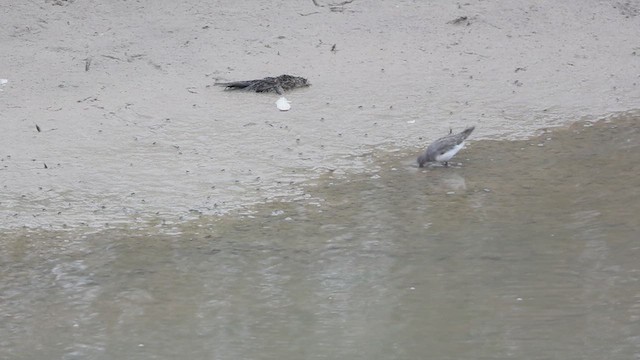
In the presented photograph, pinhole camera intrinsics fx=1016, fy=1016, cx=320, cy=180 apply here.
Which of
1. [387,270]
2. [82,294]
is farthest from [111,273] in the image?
[387,270]

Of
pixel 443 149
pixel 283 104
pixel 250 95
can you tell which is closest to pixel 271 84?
pixel 250 95

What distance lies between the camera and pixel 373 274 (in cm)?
605

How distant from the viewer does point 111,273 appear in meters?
6.37

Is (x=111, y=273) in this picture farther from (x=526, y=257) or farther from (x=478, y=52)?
(x=478, y=52)

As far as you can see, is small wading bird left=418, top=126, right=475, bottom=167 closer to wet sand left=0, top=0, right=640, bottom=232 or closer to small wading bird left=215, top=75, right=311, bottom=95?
wet sand left=0, top=0, right=640, bottom=232

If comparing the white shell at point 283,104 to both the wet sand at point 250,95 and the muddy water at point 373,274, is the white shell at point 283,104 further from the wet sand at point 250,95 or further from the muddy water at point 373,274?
the muddy water at point 373,274

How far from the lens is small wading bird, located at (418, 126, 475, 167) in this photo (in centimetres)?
782

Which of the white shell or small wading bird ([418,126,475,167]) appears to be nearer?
small wading bird ([418,126,475,167])

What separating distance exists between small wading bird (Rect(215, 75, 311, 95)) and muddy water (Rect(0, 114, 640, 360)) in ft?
4.62

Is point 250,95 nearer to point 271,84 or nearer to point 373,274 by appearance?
point 271,84

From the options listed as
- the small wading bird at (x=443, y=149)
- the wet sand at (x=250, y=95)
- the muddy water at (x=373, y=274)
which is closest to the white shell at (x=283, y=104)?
the wet sand at (x=250, y=95)

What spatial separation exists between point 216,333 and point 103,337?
0.61 meters

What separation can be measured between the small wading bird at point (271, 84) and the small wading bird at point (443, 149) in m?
1.70

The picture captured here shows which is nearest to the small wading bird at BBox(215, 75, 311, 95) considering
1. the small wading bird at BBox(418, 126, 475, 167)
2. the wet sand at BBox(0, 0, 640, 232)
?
the wet sand at BBox(0, 0, 640, 232)
